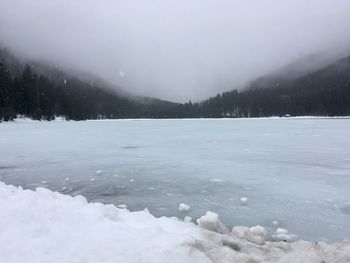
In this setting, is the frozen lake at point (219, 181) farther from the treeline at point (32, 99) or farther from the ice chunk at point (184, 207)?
the treeline at point (32, 99)

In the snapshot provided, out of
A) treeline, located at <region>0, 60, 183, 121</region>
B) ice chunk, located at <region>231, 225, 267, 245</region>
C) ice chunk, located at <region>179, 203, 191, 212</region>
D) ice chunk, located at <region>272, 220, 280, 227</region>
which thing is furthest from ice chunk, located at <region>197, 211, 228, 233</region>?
treeline, located at <region>0, 60, 183, 121</region>

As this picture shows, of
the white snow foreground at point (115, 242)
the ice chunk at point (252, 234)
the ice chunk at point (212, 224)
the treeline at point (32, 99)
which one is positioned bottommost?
the ice chunk at point (252, 234)

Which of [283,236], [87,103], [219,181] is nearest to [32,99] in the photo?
[87,103]

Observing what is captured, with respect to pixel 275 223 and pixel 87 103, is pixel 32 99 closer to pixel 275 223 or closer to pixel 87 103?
pixel 87 103

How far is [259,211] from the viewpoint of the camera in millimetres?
8852

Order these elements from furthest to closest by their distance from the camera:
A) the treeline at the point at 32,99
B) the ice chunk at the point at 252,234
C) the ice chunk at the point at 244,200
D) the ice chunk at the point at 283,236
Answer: the treeline at the point at 32,99
the ice chunk at the point at 244,200
the ice chunk at the point at 283,236
the ice chunk at the point at 252,234

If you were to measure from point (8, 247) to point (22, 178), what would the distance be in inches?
368

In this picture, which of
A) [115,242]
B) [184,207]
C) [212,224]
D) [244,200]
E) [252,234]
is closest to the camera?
[115,242]

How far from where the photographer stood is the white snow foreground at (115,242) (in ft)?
15.0

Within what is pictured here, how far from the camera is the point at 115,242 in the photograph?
15.9ft

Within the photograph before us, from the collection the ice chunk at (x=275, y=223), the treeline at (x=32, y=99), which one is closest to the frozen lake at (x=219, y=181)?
the ice chunk at (x=275, y=223)

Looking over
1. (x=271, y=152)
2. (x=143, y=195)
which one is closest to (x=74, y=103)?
(x=271, y=152)

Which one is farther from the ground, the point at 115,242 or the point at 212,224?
the point at 115,242

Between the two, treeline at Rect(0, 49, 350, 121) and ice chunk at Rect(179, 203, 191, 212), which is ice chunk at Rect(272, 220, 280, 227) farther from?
treeline at Rect(0, 49, 350, 121)
